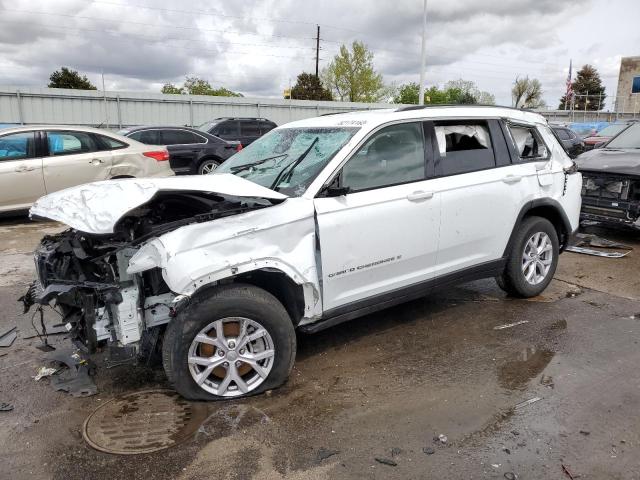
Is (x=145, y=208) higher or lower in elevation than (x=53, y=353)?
higher

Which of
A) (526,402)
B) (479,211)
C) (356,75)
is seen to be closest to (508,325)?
(479,211)

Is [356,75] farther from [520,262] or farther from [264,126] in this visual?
[520,262]

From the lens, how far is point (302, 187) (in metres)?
3.69

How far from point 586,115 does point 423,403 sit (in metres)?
42.0

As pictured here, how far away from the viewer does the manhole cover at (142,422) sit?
117 inches

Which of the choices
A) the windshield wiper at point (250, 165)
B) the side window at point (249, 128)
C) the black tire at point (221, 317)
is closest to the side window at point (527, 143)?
the windshield wiper at point (250, 165)

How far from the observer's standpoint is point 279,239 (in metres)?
3.40

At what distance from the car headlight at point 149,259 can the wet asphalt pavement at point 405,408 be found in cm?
101

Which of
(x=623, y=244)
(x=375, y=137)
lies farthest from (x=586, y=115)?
(x=375, y=137)

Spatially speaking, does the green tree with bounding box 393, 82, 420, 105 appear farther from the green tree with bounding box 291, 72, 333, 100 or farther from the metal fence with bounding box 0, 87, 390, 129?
the metal fence with bounding box 0, 87, 390, 129

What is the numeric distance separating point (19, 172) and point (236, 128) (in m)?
9.11

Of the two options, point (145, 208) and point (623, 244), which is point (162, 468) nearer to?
point (145, 208)

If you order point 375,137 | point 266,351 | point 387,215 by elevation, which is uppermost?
point 375,137

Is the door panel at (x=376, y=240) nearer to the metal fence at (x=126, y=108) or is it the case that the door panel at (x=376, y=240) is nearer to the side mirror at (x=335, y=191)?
the side mirror at (x=335, y=191)
